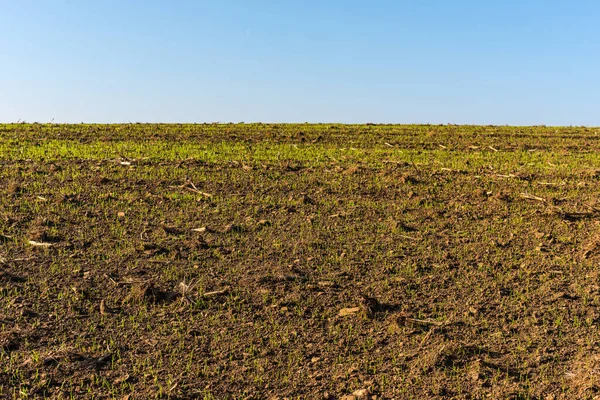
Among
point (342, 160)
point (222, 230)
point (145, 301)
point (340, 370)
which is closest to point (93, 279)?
point (145, 301)

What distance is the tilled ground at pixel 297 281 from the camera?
5.27m

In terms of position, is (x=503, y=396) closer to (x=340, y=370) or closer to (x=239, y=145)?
(x=340, y=370)

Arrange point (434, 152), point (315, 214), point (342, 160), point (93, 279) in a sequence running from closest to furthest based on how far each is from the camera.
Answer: point (93, 279), point (315, 214), point (342, 160), point (434, 152)

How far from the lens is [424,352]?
5.59 metres

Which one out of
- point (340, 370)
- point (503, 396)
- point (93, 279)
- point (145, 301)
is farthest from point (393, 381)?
point (93, 279)

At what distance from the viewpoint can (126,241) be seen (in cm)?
821

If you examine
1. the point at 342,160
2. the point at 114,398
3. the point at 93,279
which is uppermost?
the point at 342,160

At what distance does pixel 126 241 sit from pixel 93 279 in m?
1.20

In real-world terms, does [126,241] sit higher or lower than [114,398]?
higher

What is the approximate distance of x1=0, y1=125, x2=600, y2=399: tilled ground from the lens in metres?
5.27

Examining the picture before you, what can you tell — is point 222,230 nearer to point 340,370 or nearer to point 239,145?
point 340,370

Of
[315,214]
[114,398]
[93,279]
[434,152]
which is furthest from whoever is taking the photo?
[434,152]

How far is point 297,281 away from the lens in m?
6.97

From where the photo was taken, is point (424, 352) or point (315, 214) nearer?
point (424, 352)
